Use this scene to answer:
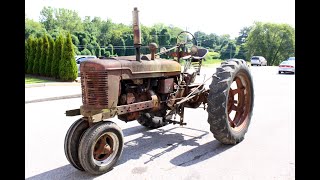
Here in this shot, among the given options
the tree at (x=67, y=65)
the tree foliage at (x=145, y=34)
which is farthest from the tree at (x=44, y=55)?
the tree foliage at (x=145, y=34)

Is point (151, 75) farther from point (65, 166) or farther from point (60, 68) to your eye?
point (60, 68)

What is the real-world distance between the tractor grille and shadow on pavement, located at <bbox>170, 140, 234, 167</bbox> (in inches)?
53.9

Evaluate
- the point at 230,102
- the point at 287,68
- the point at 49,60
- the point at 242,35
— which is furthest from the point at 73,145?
the point at 242,35

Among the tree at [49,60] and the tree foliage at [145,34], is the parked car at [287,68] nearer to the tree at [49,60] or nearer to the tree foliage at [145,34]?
the tree at [49,60]

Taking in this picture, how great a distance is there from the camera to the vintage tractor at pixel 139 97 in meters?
4.11

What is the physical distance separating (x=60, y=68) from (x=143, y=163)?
13.9 meters

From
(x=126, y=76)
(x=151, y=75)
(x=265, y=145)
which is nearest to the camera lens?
(x=126, y=76)

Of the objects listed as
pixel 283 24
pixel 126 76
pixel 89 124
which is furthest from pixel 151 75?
pixel 283 24

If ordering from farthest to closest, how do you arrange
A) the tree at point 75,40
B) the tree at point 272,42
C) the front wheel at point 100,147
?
the tree at point 272,42
the tree at point 75,40
the front wheel at point 100,147

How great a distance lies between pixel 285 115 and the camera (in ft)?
25.6

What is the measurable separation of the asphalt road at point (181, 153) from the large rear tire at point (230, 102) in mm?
250

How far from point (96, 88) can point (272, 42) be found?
70320mm

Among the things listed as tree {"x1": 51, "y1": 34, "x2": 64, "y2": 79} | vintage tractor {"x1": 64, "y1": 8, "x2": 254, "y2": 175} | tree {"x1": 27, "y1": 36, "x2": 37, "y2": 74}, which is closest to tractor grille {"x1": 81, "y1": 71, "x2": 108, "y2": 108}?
vintage tractor {"x1": 64, "y1": 8, "x2": 254, "y2": 175}

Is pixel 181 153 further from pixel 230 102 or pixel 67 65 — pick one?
pixel 67 65
